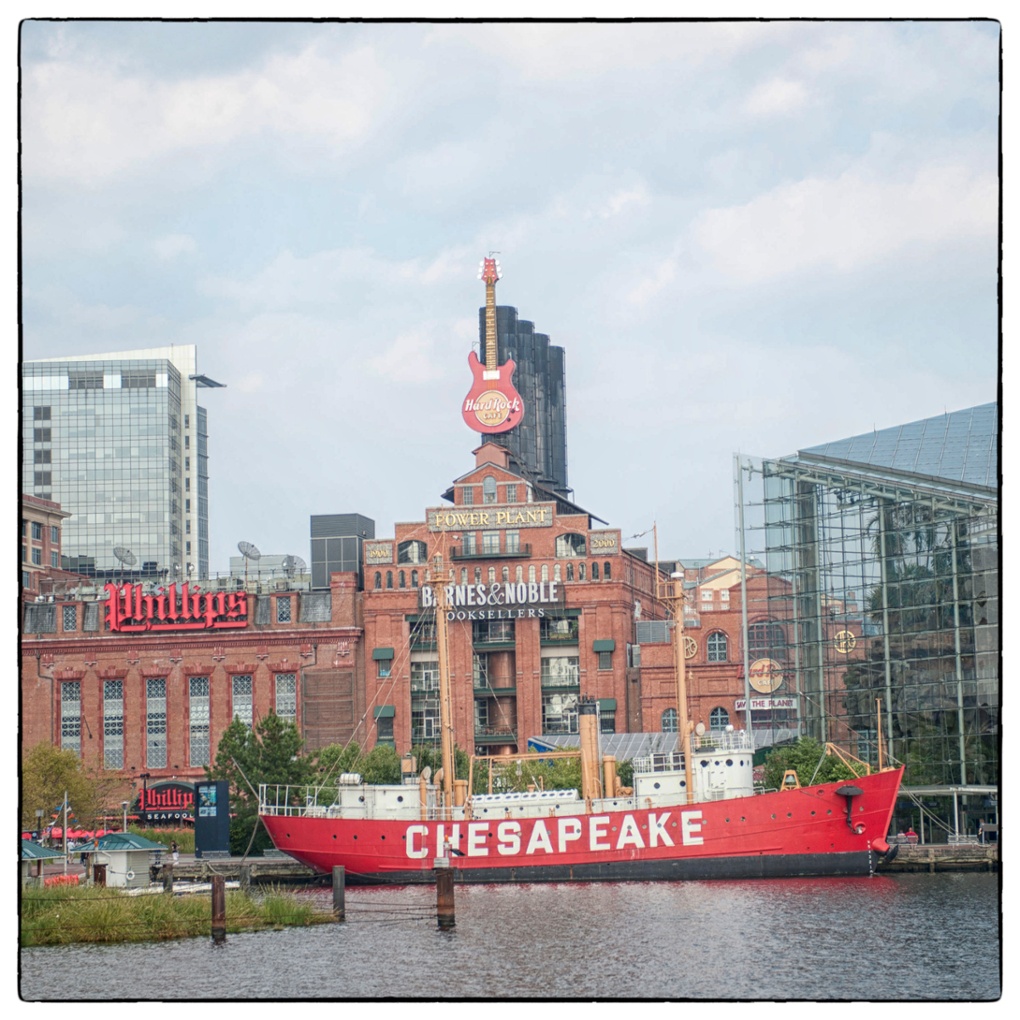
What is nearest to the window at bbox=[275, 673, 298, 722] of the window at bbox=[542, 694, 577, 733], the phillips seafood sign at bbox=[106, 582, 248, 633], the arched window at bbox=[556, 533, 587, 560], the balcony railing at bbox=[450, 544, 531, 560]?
the phillips seafood sign at bbox=[106, 582, 248, 633]

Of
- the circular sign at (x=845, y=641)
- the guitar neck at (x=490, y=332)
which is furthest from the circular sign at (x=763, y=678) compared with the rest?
the guitar neck at (x=490, y=332)

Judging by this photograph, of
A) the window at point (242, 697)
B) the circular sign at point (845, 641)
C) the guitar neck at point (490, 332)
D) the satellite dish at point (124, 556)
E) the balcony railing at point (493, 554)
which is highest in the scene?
the guitar neck at point (490, 332)

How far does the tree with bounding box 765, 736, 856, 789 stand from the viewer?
95688 mm

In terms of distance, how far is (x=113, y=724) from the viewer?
132000 mm

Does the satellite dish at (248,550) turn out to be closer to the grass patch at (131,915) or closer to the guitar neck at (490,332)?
the guitar neck at (490,332)

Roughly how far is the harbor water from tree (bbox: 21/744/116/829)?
1502 inches

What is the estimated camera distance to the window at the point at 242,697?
429ft

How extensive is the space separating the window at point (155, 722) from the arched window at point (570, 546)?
104 feet

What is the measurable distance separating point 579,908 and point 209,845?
2377 cm

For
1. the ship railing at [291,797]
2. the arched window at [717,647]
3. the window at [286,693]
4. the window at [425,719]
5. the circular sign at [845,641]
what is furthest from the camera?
the window at [286,693]

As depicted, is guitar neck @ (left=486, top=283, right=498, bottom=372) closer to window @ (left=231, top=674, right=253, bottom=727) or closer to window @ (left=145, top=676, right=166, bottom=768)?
window @ (left=231, top=674, right=253, bottom=727)

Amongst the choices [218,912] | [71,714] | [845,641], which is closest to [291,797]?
[845,641]

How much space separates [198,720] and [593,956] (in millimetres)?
83486

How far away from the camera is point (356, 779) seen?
9150 cm
